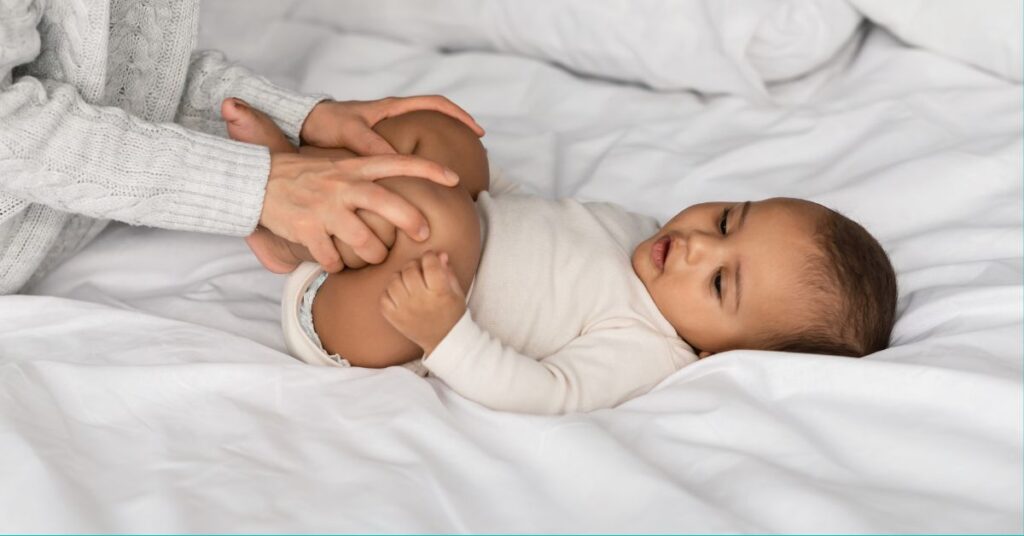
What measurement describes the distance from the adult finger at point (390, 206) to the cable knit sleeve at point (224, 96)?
0.33 meters

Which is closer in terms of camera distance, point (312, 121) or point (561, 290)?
point (561, 290)

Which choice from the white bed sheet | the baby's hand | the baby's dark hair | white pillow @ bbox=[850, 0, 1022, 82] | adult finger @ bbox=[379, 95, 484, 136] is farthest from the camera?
white pillow @ bbox=[850, 0, 1022, 82]

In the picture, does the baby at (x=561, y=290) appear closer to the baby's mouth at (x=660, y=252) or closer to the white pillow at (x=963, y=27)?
the baby's mouth at (x=660, y=252)

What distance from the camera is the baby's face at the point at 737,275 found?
1.21 m

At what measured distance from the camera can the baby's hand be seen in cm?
105

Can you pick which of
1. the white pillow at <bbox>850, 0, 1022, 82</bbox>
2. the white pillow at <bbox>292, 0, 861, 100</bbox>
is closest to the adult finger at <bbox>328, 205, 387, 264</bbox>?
the white pillow at <bbox>292, 0, 861, 100</bbox>

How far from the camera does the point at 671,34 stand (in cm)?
170

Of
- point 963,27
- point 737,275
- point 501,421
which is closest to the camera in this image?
point 501,421

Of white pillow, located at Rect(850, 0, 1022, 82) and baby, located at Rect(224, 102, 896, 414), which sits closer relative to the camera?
baby, located at Rect(224, 102, 896, 414)

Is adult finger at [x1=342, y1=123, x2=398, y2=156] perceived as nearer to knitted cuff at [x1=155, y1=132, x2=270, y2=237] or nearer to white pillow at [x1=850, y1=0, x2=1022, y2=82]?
knitted cuff at [x1=155, y1=132, x2=270, y2=237]

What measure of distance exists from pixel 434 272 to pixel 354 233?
0.32ft

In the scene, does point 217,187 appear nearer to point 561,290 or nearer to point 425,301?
point 425,301

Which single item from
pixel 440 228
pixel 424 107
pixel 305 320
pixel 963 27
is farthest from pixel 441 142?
pixel 963 27

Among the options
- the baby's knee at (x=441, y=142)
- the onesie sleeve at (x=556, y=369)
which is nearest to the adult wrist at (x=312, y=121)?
the baby's knee at (x=441, y=142)
